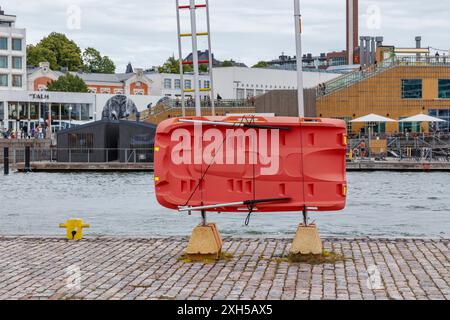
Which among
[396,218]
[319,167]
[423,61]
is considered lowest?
[396,218]

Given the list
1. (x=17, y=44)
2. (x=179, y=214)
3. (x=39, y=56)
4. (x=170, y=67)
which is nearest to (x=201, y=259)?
(x=179, y=214)

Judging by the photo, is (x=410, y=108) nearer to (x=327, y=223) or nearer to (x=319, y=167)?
(x=327, y=223)

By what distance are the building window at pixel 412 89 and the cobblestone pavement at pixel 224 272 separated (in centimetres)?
5645

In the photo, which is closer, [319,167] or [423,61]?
[319,167]

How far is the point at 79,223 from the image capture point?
53.5 feet

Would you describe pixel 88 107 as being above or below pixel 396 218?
above

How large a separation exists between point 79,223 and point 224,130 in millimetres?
4266

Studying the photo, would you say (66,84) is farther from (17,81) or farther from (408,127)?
(408,127)

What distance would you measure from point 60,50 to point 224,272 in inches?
5926

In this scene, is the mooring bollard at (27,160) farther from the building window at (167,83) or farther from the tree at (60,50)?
the tree at (60,50)

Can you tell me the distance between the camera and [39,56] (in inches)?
5965

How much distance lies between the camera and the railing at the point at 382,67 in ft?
232
